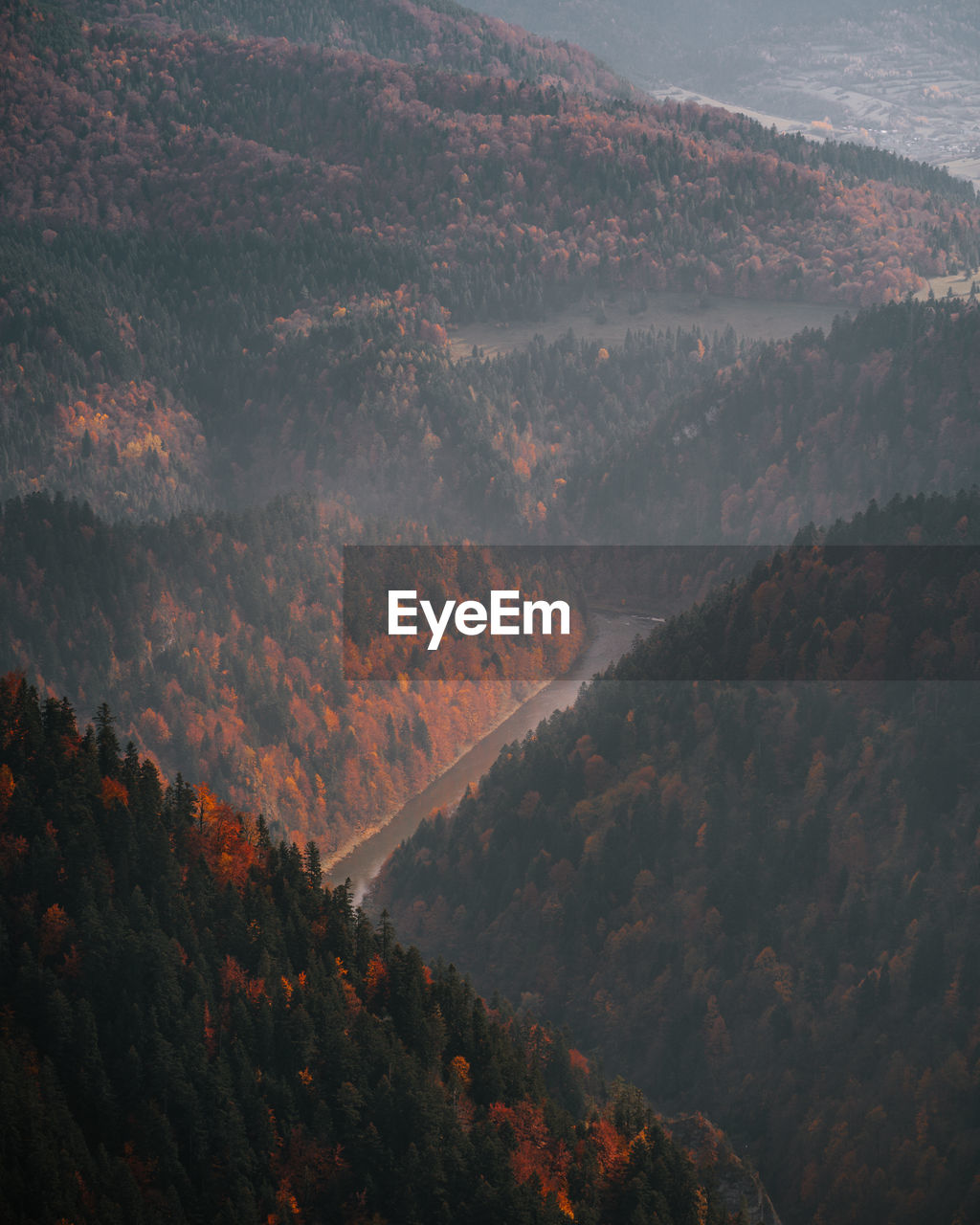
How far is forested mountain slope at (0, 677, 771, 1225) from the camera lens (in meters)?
119

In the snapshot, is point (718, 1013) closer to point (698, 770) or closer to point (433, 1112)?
point (698, 770)

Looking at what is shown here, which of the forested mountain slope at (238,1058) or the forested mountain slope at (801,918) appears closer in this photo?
the forested mountain slope at (238,1058)

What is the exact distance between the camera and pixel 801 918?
6850 inches

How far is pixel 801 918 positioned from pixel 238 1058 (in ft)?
218

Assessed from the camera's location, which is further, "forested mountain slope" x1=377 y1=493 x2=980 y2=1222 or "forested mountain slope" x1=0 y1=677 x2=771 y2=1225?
"forested mountain slope" x1=377 y1=493 x2=980 y2=1222

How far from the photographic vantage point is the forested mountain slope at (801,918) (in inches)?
5822

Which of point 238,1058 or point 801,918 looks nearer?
point 238,1058

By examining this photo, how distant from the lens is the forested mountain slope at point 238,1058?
118812 millimetres

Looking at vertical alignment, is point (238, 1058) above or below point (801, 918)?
above

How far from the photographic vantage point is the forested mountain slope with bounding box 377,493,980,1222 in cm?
14788

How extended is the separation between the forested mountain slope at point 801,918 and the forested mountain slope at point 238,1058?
12425 millimetres

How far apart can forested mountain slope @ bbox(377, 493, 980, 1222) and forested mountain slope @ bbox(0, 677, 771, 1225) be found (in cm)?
1243

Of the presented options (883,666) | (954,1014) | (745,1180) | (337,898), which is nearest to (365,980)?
(337,898)

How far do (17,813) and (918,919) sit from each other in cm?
8401
